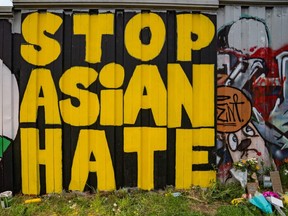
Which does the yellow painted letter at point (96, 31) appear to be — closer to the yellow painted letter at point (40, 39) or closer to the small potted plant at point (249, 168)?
the yellow painted letter at point (40, 39)

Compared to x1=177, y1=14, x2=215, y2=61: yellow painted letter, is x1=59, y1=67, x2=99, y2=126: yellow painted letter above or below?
below

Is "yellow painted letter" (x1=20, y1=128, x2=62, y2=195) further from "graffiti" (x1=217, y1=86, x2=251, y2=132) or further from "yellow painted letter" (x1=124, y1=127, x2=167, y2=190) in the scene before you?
"graffiti" (x1=217, y1=86, x2=251, y2=132)

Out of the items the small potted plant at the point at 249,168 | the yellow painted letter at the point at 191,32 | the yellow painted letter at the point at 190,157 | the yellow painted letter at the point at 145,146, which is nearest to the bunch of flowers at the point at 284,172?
the small potted plant at the point at 249,168

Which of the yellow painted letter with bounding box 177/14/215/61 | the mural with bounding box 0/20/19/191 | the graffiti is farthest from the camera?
the graffiti

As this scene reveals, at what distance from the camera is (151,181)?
468cm

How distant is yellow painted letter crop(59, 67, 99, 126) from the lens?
4566mm

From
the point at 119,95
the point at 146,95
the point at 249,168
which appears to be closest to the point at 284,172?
the point at 249,168

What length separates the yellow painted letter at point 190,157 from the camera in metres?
4.68

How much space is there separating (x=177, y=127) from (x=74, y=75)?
167 cm

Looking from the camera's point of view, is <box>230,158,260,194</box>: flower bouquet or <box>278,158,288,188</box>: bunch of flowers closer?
<box>230,158,260,194</box>: flower bouquet

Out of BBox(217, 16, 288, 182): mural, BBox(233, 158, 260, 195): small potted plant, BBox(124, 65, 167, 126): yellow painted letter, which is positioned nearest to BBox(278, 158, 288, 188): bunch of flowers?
BBox(217, 16, 288, 182): mural

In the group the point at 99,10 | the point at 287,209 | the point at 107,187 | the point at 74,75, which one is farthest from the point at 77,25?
the point at 287,209

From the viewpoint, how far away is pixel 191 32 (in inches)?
184

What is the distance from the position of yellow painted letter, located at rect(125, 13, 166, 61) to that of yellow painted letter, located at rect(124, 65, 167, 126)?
0.20 meters
